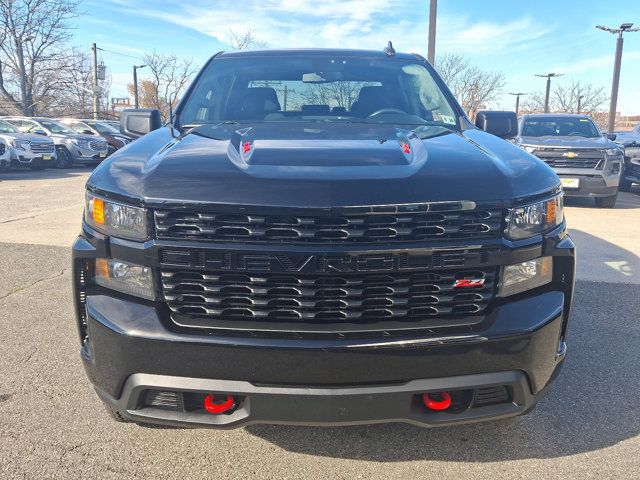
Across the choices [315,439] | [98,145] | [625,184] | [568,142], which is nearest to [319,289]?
[315,439]

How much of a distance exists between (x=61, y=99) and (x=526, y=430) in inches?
1714

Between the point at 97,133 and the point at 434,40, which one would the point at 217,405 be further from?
the point at 97,133

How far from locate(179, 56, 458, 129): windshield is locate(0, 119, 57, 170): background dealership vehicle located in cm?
1473

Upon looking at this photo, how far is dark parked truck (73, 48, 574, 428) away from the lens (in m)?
1.84

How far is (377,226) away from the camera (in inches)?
72.6

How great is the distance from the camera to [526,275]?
6.56ft

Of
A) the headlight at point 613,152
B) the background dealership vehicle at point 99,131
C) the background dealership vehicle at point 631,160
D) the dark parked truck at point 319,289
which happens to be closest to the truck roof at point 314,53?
the dark parked truck at point 319,289

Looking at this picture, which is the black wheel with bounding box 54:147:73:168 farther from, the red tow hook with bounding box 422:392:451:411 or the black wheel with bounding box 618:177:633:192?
the red tow hook with bounding box 422:392:451:411

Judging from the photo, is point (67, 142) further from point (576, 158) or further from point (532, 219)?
point (532, 219)

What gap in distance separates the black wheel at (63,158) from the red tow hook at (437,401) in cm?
1866

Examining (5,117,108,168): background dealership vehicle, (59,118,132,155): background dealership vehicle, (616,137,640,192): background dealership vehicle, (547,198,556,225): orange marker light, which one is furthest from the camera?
(59,118,132,155): background dealership vehicle

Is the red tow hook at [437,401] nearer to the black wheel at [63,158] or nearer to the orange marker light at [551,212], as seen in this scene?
the orange marker light at [551,212]

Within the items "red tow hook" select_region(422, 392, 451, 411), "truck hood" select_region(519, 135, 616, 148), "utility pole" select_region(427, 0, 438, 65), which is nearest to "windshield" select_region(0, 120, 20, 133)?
"utility pole" select_region(427, 0, 438, 65)

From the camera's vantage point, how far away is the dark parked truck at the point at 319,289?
1837 millimetres
